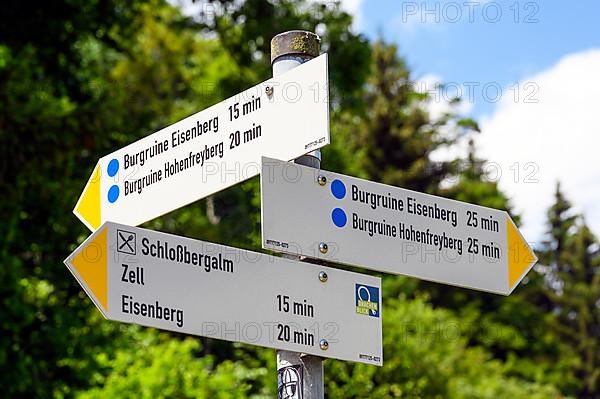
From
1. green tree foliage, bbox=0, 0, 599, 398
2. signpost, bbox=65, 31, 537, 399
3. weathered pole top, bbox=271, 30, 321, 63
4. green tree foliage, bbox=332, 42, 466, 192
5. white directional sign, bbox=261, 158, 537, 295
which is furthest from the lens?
green tree foliage, bbox=332, 42, 466, 192

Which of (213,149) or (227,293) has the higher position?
(213,149)

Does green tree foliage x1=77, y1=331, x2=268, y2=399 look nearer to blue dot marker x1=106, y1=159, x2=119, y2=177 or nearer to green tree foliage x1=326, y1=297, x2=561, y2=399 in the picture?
green tree foliage x1=326, y1=297, x2=561, y2=399

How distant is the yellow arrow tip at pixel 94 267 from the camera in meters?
3.67

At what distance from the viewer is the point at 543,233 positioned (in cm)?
4838

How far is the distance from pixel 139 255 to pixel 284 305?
0.52 metres

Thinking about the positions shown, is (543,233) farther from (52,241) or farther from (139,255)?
(139,255)

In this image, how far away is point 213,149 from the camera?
14.5ft

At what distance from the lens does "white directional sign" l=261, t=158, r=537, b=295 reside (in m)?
3.98

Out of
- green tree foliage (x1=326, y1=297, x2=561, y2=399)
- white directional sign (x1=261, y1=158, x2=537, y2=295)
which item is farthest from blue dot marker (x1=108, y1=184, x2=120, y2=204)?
green tree foliage (x1=326, y1=297, x2=561, y2=399)

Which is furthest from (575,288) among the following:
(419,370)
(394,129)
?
(419,370)

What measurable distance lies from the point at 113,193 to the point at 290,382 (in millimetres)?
1201

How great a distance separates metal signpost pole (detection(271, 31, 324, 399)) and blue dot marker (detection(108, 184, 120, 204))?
854mm

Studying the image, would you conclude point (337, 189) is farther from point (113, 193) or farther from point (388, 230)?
point (113, 193)

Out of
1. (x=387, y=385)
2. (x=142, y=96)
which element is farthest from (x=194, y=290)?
(x=142, y=96)
